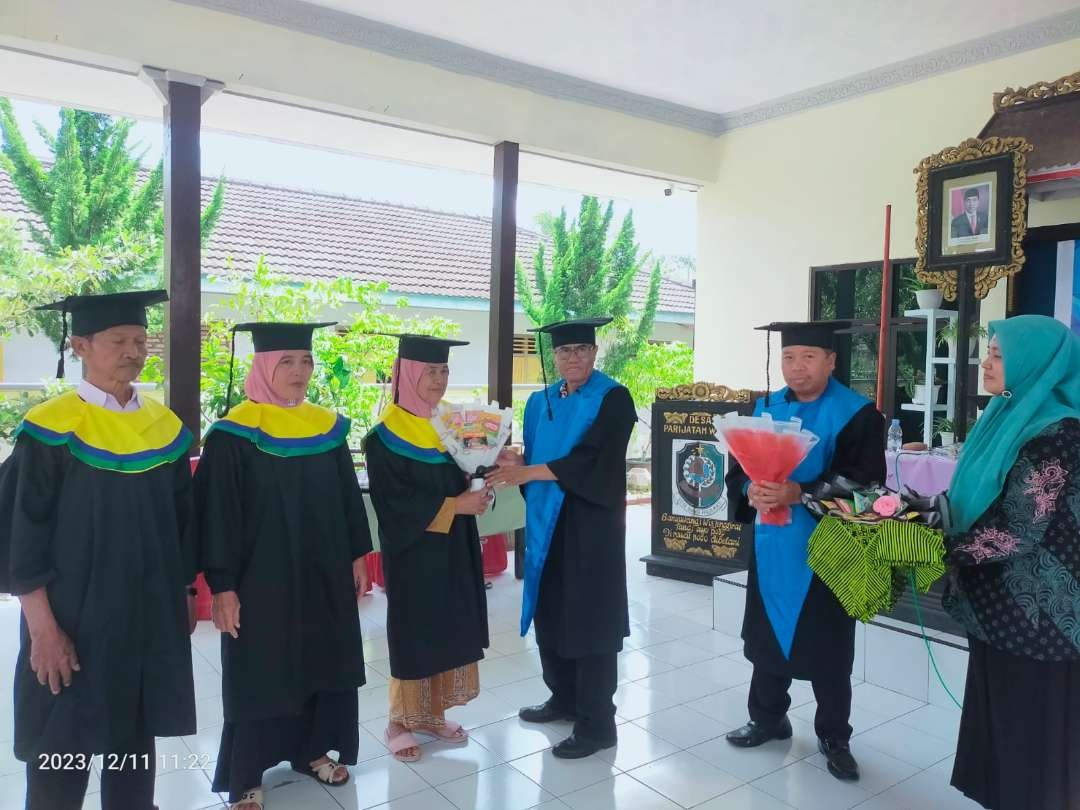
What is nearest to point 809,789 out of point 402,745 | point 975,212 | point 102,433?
point 402,745

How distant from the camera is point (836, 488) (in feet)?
8.80

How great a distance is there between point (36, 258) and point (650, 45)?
6.63m

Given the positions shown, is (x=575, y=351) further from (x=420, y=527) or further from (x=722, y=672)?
(x=722, y=672)

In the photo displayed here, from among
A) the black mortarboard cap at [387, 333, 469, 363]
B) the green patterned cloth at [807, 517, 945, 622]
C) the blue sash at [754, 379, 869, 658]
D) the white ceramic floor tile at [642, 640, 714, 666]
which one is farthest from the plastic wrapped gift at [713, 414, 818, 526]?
the white ceramic floor tile at [642, 640, 714, 666]

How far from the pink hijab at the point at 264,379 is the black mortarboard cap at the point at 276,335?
25 mm

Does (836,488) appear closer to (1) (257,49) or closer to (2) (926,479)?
(2) (926,479)

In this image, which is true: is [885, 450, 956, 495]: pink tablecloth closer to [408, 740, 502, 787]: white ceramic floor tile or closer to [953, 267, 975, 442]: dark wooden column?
[953, 267, 975, 442]: dark wooden column

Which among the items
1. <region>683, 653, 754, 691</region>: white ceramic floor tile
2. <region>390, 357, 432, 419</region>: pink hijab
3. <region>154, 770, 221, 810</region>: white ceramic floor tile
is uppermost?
<region>390, 357, 432, 419</region>: pink hijab

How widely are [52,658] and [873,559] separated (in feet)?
8.17

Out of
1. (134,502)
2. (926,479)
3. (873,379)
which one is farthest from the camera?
(873,379)

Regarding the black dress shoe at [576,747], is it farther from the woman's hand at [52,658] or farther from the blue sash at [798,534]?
the woman's hand at [52,658]

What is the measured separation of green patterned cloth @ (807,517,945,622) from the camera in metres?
2.37

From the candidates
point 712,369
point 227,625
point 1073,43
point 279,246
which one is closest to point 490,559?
point 712,369

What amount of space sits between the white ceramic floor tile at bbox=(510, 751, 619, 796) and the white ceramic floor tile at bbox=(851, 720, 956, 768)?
1111mm
